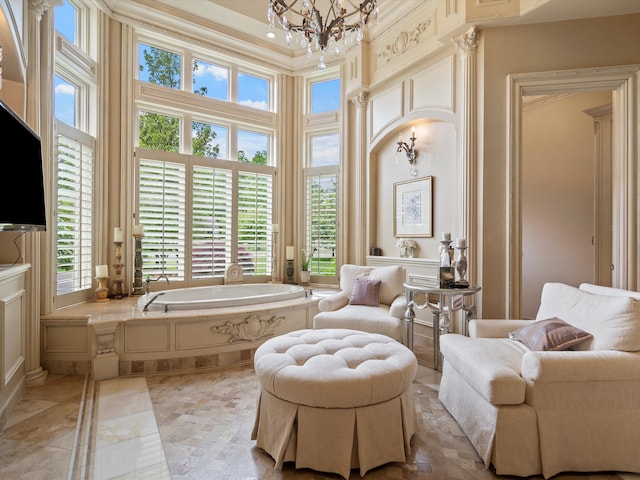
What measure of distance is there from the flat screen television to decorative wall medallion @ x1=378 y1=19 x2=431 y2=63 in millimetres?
3708

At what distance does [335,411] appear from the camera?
176 centimetres

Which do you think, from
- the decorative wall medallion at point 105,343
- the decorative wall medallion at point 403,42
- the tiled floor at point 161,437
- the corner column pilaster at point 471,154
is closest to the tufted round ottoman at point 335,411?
the tiled floor at point 161,437

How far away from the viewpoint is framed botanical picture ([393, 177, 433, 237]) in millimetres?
4027

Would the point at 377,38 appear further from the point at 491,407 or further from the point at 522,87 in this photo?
the point at 491,407

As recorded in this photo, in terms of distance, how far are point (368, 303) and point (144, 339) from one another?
82.3 inches

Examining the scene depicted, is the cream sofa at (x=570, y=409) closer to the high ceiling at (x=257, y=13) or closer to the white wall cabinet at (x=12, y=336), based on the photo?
the high ceiling at (x=257, y=13)

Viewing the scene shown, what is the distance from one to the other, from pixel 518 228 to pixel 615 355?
1613 mm

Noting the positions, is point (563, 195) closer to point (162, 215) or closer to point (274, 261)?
point (274, 261)

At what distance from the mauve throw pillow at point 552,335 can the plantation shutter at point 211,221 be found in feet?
11.9

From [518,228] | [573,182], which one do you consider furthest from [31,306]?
[573,182]

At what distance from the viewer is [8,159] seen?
6.61 feet

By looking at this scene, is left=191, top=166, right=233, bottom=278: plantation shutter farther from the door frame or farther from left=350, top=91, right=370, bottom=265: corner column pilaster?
the door frame

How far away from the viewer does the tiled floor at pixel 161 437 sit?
1.79 meters

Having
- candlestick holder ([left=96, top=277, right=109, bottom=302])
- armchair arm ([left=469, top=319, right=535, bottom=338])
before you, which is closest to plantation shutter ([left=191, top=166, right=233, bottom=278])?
candlestick holder ([left=96, top=277, right=109, bottom=302])
